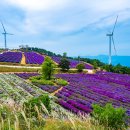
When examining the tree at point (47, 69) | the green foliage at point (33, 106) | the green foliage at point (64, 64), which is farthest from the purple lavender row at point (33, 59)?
the green foliage at point (33, 106)

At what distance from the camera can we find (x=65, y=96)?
43.1 m

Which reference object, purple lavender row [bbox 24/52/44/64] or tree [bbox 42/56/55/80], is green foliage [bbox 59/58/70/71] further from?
tree [bbox 42/56/55/80]

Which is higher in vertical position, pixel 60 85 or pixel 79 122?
pixel 79 122

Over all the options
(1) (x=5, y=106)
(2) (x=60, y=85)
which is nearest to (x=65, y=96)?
(2) (x=60, y=85)

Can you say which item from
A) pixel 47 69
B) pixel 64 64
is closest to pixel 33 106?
pixel 47 69

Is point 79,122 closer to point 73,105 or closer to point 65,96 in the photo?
point 73,105

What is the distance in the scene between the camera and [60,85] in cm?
5850

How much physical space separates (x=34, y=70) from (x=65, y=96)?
42087mm

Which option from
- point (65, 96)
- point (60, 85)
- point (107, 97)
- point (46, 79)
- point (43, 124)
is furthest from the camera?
point (46, 79)

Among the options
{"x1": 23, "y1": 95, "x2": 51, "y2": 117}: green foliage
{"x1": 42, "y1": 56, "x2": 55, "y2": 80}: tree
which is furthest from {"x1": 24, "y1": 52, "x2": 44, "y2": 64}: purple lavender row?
{"x1": 23, "y1": 95, "x2": 51, "y2": 117}: green foliage

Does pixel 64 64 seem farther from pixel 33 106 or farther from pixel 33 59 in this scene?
pixel 33 106

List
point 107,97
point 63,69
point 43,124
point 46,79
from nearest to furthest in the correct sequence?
point 43,124 → point 107,97 → point 46,79 → point 63,69

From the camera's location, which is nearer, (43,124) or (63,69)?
(43,124)

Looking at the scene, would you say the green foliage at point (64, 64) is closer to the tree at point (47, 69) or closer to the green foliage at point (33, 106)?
the tree at point (47, 69)
